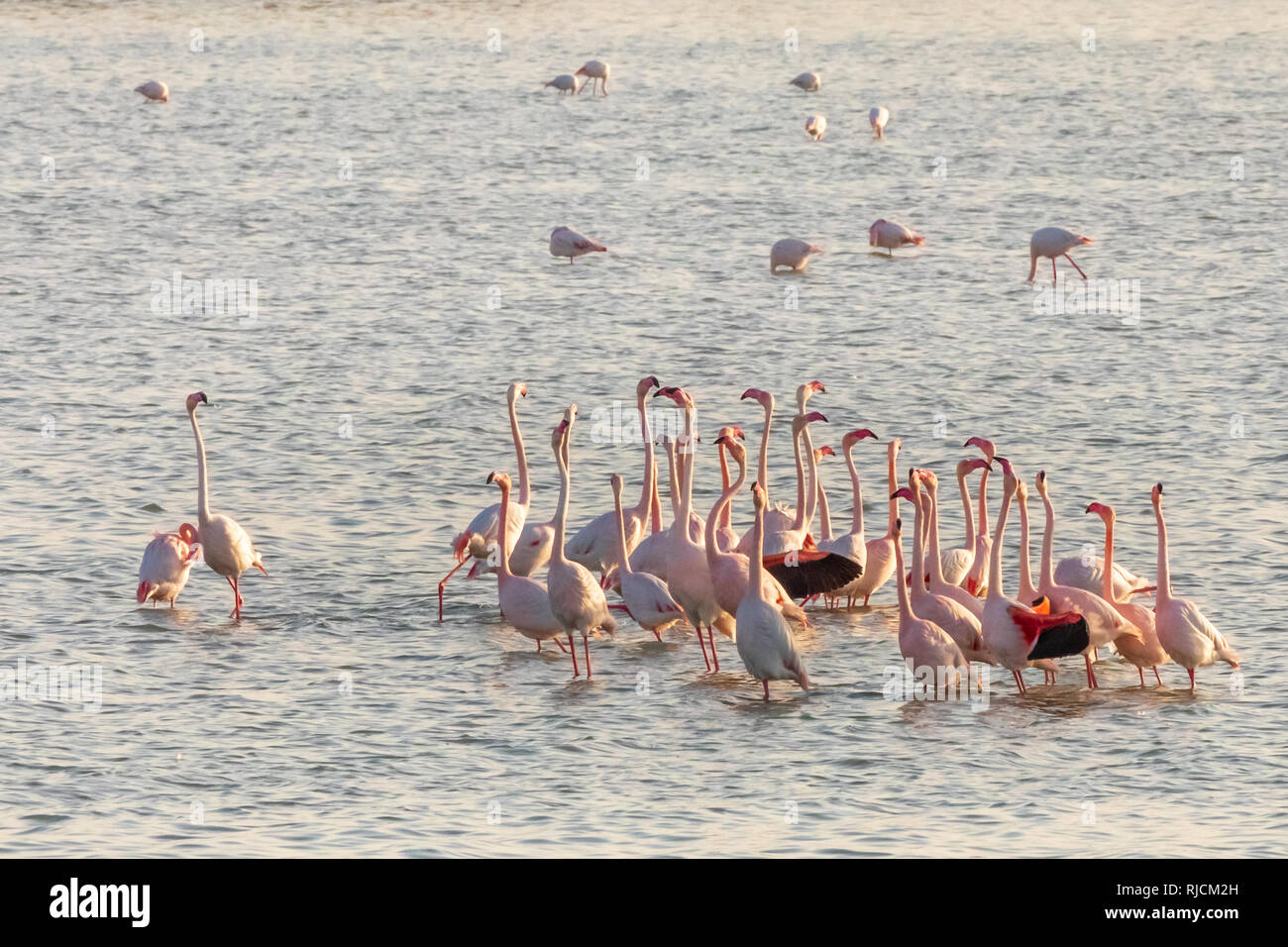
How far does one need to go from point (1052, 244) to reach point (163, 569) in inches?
478

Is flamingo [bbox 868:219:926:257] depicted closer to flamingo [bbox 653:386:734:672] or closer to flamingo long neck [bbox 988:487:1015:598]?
flamingo [bbox 653:386:734:672]

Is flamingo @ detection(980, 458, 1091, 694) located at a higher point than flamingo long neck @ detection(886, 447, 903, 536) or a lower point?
lower

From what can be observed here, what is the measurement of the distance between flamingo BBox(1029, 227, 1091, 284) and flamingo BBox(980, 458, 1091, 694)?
36.8ft

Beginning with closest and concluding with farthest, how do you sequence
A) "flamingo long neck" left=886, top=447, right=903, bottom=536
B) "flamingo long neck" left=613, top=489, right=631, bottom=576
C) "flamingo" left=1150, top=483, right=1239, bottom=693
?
"flamingo" left=1150, top=483, right=1239, bottom=693, "flamingo long neck" left=613, top=489, right=631, bottom=576, "flamingo long neck" left=886, top=447, right=903, bottom=536

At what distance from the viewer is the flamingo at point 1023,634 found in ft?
33.4

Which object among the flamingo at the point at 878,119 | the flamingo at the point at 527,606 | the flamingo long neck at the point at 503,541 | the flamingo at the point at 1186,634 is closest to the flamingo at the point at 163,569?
the flamingo long neck at the point at 503,541

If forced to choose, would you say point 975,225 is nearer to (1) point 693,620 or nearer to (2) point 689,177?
(2) point 689,177

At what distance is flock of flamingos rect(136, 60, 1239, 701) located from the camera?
10.4 m

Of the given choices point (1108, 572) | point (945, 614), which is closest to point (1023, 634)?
point (945, 614)

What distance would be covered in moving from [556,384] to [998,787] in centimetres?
893

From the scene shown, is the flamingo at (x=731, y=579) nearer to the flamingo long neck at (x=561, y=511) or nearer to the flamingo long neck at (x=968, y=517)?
the flamingo long neck at (x=561, y=511)

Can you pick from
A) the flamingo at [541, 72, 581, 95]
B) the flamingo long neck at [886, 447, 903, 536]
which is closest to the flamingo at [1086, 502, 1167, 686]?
the flamingo long neck at [886, 447, 903, 536]

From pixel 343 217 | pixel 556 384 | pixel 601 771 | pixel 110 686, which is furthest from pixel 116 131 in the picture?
pixel 601 771
